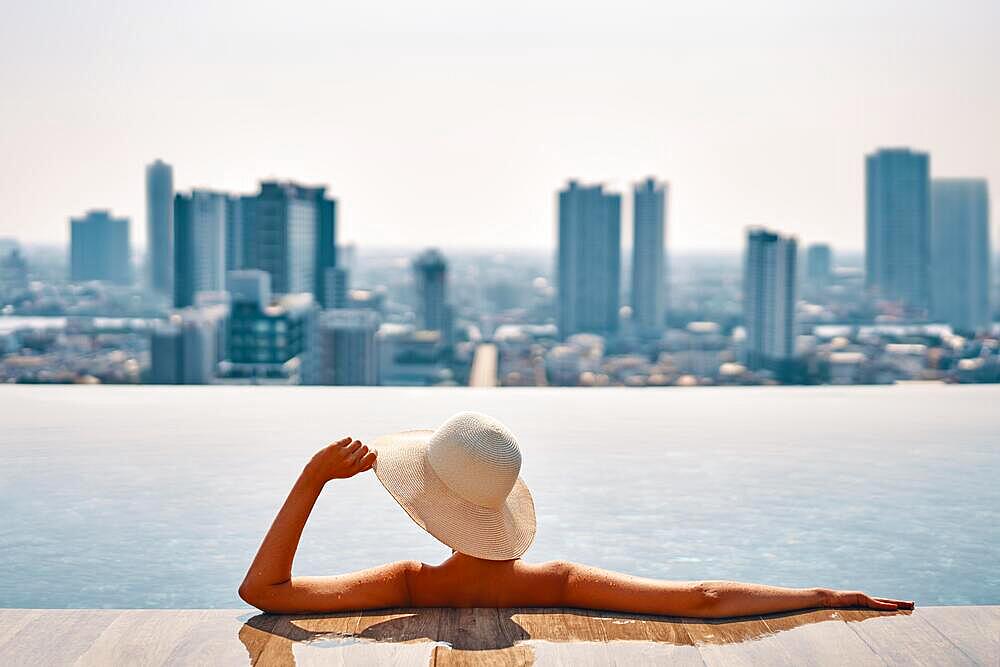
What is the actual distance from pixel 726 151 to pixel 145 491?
21.5m

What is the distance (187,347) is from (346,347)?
106 inches

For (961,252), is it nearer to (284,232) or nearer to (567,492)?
(284,232)

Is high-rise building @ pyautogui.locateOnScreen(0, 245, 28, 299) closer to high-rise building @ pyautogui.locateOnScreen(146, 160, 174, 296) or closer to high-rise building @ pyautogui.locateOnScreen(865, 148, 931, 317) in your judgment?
high-rise building @ pyautogui.locateOnScreen(146, 160, 174, 296)

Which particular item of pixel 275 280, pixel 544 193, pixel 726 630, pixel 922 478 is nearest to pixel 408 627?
pixel 726 630

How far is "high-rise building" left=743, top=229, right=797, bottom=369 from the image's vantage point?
61.8 feet

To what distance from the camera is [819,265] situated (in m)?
21.6

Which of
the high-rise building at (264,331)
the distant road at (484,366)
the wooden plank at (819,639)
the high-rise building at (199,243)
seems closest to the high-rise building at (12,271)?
the high-rise building at (199,243)

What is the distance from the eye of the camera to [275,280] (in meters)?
22.8

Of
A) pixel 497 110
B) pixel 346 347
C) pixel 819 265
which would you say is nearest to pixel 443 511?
pixel 346 347

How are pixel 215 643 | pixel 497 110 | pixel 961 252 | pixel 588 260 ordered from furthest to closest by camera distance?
1. pixel 588 260
2. pixel 961 252
3. pixel 497 110
4. pixel 215 643

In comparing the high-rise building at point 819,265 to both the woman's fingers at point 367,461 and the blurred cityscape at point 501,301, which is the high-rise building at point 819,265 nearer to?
the blurred cityscape at point 501,301

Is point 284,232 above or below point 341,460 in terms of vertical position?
above

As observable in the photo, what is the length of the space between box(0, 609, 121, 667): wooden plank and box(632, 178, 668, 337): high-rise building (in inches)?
720

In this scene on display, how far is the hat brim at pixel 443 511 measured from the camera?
1.86 meters
